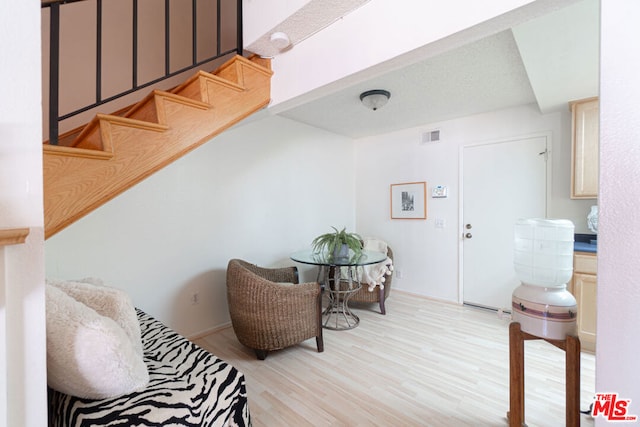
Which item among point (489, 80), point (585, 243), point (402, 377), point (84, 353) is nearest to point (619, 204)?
point (402, 377)

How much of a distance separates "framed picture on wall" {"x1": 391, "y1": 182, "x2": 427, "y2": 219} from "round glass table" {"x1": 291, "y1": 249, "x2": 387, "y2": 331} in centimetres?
118

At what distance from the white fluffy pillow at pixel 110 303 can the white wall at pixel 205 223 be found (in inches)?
39.8

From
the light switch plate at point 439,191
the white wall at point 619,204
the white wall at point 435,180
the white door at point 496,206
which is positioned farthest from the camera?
the light switch plate at point 439,191

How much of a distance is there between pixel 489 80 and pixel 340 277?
248cm

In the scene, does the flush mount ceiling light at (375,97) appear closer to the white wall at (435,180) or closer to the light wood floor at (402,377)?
the white wall at (435,180)

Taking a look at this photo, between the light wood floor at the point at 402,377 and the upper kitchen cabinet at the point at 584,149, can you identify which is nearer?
the light wood floor at the point at 402,377

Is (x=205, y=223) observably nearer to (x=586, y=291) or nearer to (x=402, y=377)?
(x=402, y=377)

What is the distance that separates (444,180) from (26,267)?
3952 mm

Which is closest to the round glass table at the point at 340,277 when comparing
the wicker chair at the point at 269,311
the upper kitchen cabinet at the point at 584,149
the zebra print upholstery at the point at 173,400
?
the wicker chair at the point at 269,311

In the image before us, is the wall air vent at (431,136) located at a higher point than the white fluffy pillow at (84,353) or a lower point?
higher

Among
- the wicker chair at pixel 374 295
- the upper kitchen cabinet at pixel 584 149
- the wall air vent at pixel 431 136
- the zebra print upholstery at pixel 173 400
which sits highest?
the wall air vent at pixel 431 136

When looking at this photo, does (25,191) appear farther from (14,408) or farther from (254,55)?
(254,55)

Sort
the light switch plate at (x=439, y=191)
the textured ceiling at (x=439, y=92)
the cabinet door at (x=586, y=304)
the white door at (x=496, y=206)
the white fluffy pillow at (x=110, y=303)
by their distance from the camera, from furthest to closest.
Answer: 1. the light switch plate at (x=439, y=191)
2. the white door at (x=496, y=206)
3. the cabinet door at (x=586, y=304)
4. the textured ceiling at (x=439, y=92)
5. the white fluffy pillow at (x=110, y=303)

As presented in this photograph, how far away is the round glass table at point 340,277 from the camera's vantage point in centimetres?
278
